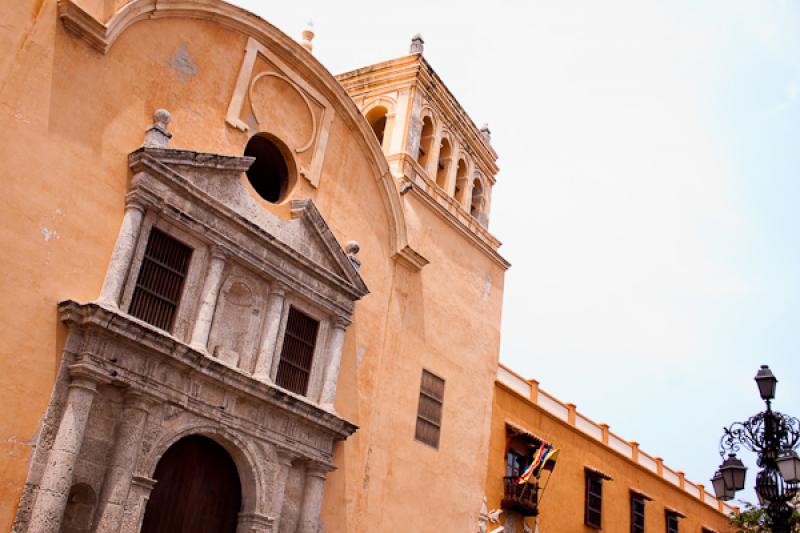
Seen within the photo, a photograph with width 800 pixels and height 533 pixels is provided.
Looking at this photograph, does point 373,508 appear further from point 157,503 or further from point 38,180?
point 38,180

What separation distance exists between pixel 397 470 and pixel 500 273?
17.2 ft

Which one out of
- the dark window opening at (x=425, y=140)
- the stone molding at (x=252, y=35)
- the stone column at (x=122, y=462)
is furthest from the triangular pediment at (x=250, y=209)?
the dark window opening at (x=425, y=140)

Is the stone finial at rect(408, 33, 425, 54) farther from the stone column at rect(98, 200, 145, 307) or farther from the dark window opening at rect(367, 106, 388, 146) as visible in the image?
the stone column at rect(98, 200, 145, 307)

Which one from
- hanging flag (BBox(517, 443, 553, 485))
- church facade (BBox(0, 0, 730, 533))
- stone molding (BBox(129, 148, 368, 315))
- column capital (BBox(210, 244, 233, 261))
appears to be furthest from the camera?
hanging flag (BBox(517, 443, 553, 485))

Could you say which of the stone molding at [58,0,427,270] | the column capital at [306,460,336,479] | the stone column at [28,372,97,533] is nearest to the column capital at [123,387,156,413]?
the stone column at [28,372,97,533]

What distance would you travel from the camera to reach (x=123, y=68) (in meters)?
10.6

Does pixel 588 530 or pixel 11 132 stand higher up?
pixel 11 132


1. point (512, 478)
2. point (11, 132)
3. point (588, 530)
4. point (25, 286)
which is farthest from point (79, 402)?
point (588, 530)

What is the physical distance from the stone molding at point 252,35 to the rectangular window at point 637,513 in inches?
394

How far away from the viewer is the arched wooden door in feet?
33.6

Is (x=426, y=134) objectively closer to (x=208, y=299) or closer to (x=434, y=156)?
(x=434, y=156)

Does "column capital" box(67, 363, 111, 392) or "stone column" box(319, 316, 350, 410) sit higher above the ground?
"stone column" box(319, 316, 350, 410)

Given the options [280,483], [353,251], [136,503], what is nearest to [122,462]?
[136,503]

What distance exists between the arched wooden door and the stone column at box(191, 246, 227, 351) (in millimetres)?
1262
